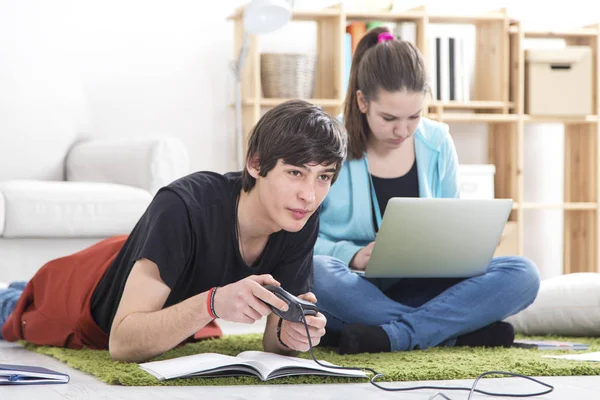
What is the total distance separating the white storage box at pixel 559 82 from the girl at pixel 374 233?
1903mm

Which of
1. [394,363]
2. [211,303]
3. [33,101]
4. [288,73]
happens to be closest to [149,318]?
[211,303]

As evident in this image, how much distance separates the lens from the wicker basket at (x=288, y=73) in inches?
157

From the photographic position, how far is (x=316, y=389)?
1.53 metres

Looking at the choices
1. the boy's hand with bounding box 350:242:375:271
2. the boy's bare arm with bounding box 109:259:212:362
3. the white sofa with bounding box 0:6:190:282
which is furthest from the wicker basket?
the boy's bare arm with bounding box 109:259:212:362

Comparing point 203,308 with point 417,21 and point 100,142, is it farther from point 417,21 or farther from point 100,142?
point 417,21

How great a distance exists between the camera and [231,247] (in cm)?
178

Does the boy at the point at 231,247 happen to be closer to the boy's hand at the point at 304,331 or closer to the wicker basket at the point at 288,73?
the boy's hand at the point at 304,331

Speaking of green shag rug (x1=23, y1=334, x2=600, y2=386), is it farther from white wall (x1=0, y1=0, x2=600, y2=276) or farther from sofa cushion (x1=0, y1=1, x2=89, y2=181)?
white wall (x1=0, y1=0, x2=600, y2=276)

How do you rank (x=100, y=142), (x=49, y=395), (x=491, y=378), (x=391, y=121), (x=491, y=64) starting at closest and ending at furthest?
1. (x=49, y=395)
2. (x=491, y=378)
3. (x=391, y=121)
4. (x=100, y=142)
5. (x=491, y=64)

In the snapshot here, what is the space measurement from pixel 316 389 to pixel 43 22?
116 inches


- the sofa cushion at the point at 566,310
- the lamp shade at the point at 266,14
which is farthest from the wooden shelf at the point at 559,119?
the sofa cushion at the point at 566,310

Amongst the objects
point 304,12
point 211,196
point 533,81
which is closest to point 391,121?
point 211,196

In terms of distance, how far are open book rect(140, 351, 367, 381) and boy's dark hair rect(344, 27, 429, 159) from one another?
83cm

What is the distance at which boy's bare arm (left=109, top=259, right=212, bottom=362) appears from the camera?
158 cm
